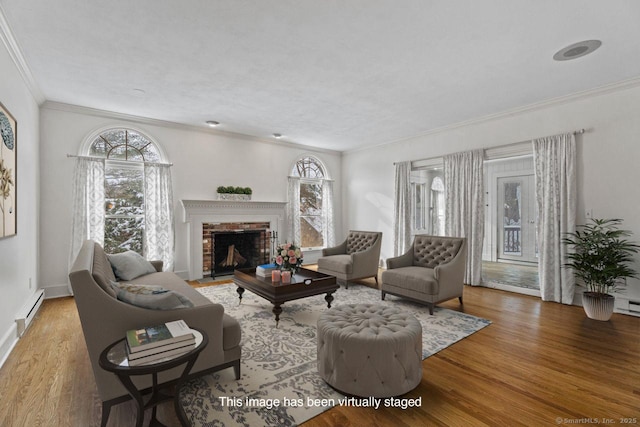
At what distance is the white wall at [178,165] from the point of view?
448cm

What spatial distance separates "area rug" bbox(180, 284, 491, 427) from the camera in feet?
6.28

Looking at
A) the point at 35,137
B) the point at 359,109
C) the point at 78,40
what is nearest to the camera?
the point at 78,40

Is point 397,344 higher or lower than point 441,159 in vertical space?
lower

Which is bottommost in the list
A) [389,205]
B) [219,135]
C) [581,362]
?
[581,362]

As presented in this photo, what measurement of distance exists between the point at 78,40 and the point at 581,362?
530 centimetres

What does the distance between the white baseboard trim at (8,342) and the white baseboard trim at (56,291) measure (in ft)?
5.74

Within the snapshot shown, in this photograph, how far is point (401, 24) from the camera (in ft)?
8.50

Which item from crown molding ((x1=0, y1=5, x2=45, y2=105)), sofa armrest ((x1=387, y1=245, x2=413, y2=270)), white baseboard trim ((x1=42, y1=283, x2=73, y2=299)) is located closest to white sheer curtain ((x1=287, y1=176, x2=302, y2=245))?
sofa armrest ((x1=387, y1=245, x2=413, y2=270))

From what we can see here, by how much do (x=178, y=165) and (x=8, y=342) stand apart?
3.47 m

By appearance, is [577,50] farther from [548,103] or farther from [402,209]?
[402,209]

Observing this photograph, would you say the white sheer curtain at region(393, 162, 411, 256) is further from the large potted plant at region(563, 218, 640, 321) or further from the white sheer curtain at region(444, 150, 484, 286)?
the large potted plant at region(563, 218, 640, 321)

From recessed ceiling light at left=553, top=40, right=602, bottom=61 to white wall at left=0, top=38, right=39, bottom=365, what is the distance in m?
5.28

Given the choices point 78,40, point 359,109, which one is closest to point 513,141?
point 359,109

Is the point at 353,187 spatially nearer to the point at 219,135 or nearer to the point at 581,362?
the point at 219,135
